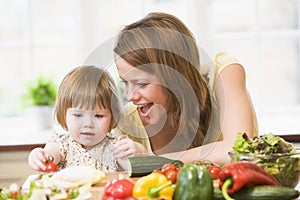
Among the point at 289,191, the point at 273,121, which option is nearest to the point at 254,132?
the point at 289,191

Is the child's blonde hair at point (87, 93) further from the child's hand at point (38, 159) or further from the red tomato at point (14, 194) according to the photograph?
the red tomato at point (14, 194)

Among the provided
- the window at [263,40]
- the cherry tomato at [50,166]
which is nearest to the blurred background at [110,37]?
the window at [263,40]

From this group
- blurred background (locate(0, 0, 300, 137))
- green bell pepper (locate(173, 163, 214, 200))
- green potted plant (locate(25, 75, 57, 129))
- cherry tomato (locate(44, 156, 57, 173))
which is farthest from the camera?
blurred background (locate(0, 0, 300, 137))

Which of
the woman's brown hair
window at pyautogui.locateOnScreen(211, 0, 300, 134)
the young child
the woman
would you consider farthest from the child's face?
window at pyautogui.locateOnScreen(211, 0, 300, 134)

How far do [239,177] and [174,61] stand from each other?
2.81ft

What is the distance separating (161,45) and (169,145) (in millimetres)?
478

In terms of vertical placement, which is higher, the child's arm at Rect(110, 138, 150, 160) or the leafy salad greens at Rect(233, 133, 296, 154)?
the leafy salad greens at Rect(233, 133, 296, 154)

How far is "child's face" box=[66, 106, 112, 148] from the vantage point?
274 cm

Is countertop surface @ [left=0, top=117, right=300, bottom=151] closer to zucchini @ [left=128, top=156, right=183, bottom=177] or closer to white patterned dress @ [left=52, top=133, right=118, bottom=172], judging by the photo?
white patterned dress @ [left=52, top=133, right=118, bottom=172]

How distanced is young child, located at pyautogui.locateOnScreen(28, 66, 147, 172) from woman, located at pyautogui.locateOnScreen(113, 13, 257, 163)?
0.36 feet

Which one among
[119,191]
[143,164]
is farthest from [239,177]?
[143,164]

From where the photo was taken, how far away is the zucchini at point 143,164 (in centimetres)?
242

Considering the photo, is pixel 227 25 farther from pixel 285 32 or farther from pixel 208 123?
pixel 208 123

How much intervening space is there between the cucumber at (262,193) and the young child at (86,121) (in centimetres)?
79
